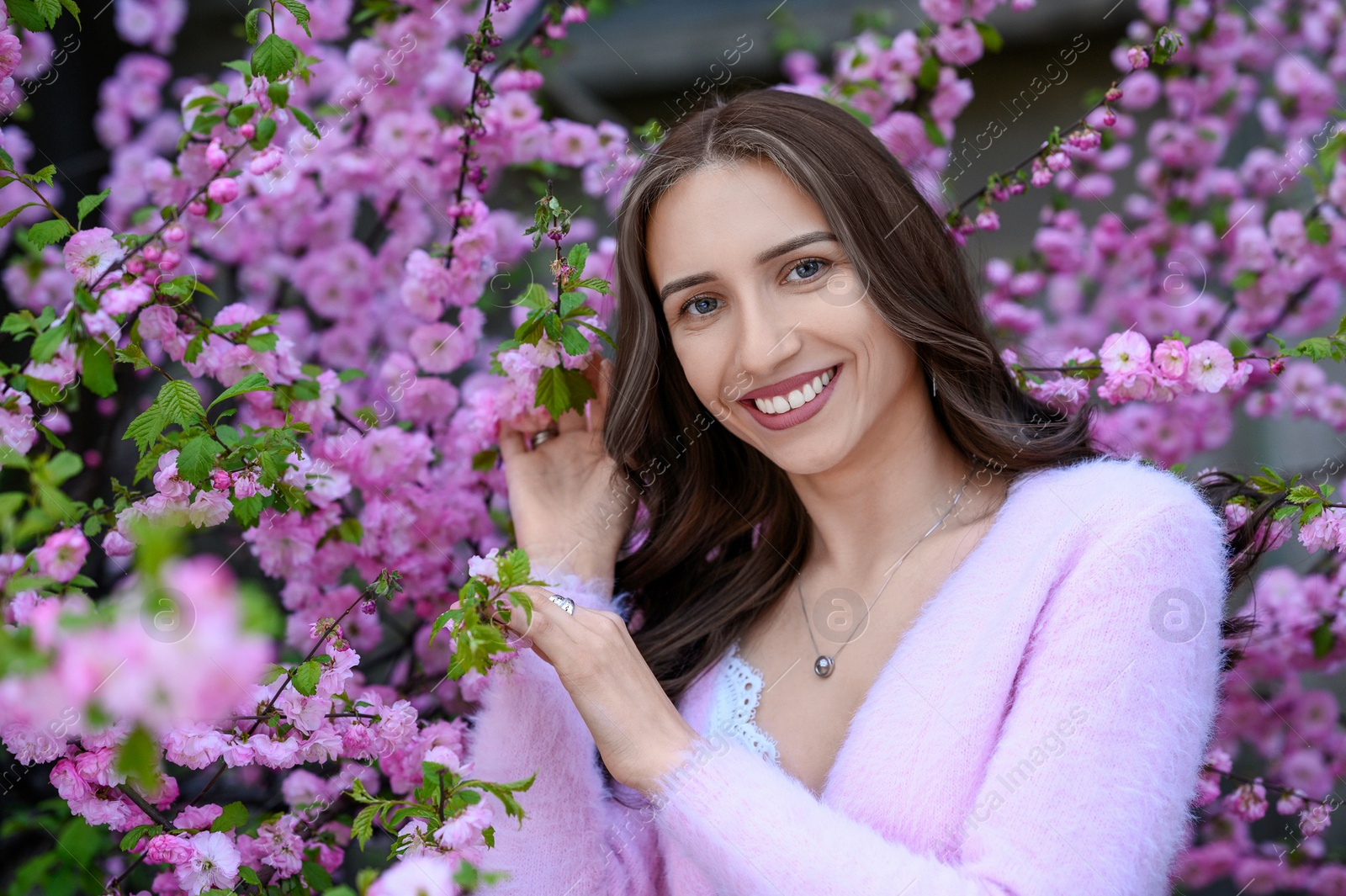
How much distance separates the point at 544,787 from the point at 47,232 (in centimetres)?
100

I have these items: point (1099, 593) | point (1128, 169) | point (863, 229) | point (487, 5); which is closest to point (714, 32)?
point (1128, 169)

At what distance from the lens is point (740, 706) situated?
5.22 feet

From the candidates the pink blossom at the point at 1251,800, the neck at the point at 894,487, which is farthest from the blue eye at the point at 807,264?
the pink blossom at the point at 1251,800

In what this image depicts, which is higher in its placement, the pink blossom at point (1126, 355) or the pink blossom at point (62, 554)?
the pink blossom at point (62, 554)

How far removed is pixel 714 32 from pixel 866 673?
14.2 ft

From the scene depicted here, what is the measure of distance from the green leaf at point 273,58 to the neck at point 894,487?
940 mm

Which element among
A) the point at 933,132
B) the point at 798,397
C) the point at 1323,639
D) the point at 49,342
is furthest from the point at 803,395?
the point at 1323,639

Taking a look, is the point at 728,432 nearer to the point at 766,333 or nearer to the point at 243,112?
the point at 766,333

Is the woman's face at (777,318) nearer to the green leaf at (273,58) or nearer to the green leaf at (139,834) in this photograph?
the green leaf at (273,58)

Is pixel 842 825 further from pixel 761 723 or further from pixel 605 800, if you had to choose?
pixel 605 800

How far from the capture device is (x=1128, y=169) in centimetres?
439

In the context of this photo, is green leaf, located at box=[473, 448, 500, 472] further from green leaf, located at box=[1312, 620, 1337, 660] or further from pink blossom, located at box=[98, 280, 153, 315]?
green leaf, located at box=[1312, 620, 1337, 660]

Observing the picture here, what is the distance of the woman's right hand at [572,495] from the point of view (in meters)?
1.67

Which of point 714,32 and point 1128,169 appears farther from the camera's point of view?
point 714,32
